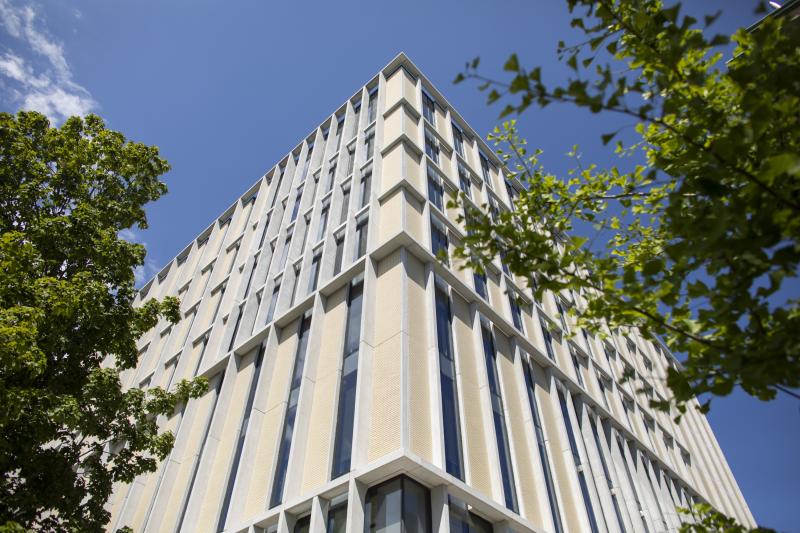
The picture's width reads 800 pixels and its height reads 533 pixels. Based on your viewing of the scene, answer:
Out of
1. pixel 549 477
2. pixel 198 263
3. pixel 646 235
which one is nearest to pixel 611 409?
pixel 549 477

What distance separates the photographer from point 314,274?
19.8 meters

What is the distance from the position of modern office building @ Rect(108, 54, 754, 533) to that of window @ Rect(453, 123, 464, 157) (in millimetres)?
203

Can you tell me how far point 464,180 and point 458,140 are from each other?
3.61m

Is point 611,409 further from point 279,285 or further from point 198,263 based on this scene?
point 198,263

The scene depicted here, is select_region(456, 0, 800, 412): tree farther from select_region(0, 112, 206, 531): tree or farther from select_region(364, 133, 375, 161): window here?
select_region(364, 133, 375, 161): window

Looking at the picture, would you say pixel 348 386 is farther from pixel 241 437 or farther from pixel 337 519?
pixel 241 437

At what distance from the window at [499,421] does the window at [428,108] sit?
1273 cm

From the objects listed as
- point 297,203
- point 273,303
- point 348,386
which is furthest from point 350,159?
point 348,386

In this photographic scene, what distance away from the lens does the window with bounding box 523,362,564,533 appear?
578 inches

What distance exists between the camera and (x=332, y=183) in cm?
2405

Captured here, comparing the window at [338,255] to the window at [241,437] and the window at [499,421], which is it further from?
the window at [499,421]

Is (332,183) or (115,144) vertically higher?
(332,183)

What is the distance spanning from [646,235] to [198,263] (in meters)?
30.4

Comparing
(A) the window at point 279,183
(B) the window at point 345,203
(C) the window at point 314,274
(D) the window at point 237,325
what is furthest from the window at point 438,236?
(A) the window at point 279,183
